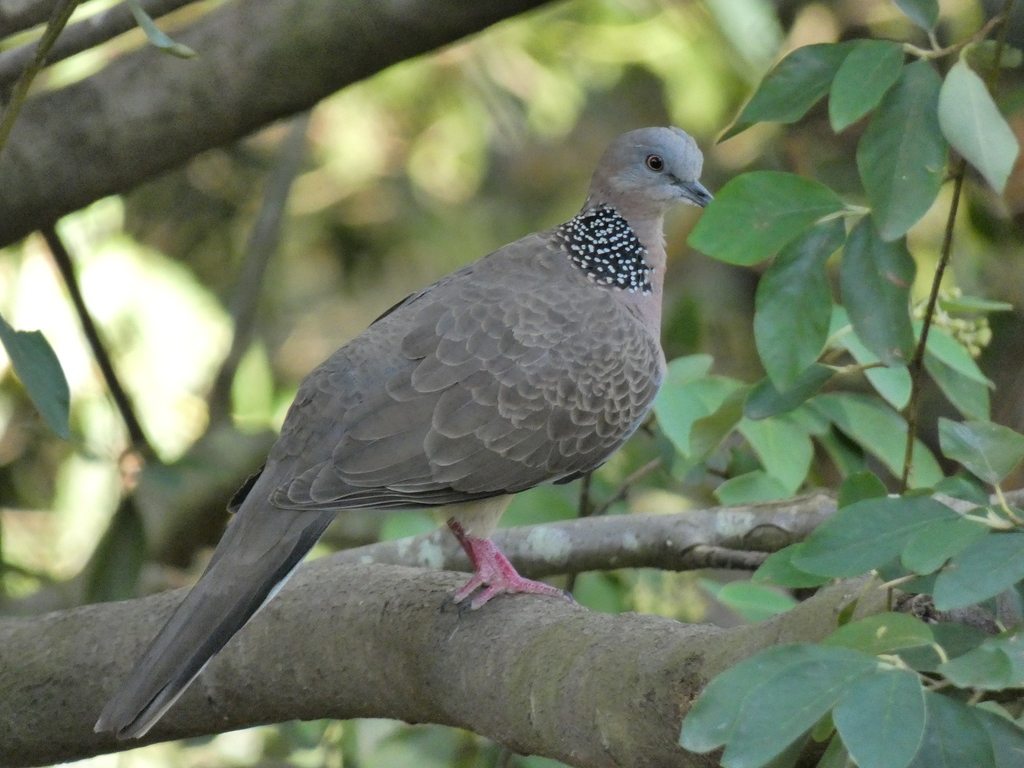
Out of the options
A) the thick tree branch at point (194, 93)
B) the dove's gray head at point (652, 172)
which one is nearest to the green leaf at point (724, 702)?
the thick tree branch at point (194, 93)

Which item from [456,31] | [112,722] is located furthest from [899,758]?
[456,31]

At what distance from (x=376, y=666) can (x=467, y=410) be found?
2.11 feet

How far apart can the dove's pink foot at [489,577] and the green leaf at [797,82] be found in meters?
1.24

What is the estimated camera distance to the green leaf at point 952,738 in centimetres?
125

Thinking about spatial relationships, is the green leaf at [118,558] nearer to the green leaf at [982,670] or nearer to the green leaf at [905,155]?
the green leaf at [905,155]

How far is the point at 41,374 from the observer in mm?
2236

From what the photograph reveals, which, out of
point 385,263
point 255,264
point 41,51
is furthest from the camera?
point 385,263

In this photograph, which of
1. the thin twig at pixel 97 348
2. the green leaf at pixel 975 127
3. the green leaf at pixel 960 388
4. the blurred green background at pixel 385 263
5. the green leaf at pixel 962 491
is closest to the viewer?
the green leaf at pixel 962 491

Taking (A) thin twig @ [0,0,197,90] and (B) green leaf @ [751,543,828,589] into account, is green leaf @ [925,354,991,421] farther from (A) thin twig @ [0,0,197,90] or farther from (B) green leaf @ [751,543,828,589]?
(A) thin twig @ [0,0,197,90]

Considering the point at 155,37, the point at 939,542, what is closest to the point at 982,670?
the point at 939,542

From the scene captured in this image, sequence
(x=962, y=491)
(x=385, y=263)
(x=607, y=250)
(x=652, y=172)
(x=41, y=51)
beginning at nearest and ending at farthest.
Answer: (x=962, y=491) → (x=41, y=51) → (x=607, y=250) → (x=652, y=172) → (x=385, y=263)

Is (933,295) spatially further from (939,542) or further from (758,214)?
(939,542)

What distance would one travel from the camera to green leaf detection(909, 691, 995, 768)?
125cm

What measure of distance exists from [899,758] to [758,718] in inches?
5.9
